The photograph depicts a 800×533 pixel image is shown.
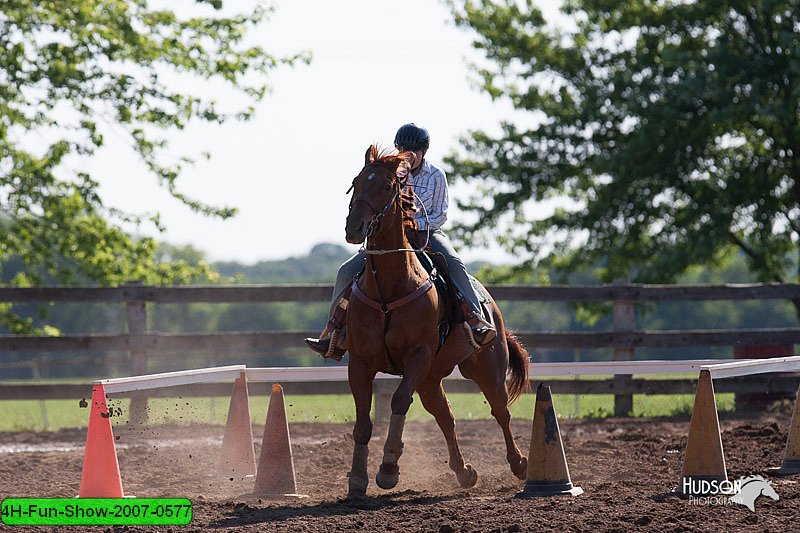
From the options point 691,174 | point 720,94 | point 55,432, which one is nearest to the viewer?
point 55,432

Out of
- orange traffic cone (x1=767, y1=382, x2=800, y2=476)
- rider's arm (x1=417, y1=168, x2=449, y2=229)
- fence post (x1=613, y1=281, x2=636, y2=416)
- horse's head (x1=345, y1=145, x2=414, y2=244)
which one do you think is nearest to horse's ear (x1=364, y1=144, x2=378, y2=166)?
horse's head (x1=345, y1=145, x2=414, y2=244)

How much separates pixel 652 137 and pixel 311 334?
7.47 meters

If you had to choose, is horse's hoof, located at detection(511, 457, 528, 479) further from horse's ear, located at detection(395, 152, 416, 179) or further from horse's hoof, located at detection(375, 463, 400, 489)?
horse's ear, located at detection(395, 152, 416, 179)

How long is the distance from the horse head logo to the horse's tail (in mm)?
2126

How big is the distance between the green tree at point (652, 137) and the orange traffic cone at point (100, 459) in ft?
40.4

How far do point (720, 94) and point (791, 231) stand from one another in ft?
9.60

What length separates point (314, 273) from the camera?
117 metres

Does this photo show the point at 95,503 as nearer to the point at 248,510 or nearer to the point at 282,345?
the point at 248,510

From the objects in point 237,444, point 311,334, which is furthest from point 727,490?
point 311,334

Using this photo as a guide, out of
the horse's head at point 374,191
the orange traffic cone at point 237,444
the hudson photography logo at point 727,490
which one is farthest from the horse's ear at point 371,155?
→ the hudson photography logo at point 727,490

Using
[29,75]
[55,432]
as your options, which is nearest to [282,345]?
[55,432]

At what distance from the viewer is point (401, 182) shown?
7.45 m

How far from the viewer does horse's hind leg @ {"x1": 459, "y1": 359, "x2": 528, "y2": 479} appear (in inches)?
330

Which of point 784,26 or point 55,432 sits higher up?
point 784,26
